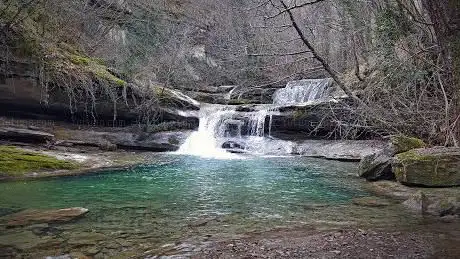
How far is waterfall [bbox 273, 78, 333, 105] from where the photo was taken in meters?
19.2

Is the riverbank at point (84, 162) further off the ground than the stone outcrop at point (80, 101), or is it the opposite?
the stone outcrop at point (80, 101)

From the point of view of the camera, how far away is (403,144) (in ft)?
31.9

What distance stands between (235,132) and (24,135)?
825cm

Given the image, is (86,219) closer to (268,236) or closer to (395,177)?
(268,236)

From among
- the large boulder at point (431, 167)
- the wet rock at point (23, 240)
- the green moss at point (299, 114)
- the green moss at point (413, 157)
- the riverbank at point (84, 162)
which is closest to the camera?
the wet rock at point (23, 240)

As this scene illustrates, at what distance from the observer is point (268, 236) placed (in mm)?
5074

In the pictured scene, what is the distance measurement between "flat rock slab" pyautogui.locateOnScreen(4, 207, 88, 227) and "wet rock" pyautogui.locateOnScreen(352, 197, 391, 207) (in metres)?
4.33

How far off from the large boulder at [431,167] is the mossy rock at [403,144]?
37.4 inches

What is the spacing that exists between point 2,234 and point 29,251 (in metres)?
0.89

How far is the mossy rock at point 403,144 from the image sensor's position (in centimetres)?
966

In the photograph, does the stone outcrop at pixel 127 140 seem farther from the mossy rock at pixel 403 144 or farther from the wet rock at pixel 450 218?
the wet rock at pixel 450 218

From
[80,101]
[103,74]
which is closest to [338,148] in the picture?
[103,74]

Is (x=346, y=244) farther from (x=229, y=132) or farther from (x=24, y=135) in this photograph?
(x=229, y=132)

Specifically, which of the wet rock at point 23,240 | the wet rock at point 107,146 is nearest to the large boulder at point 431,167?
the wet rock at point 23,240
